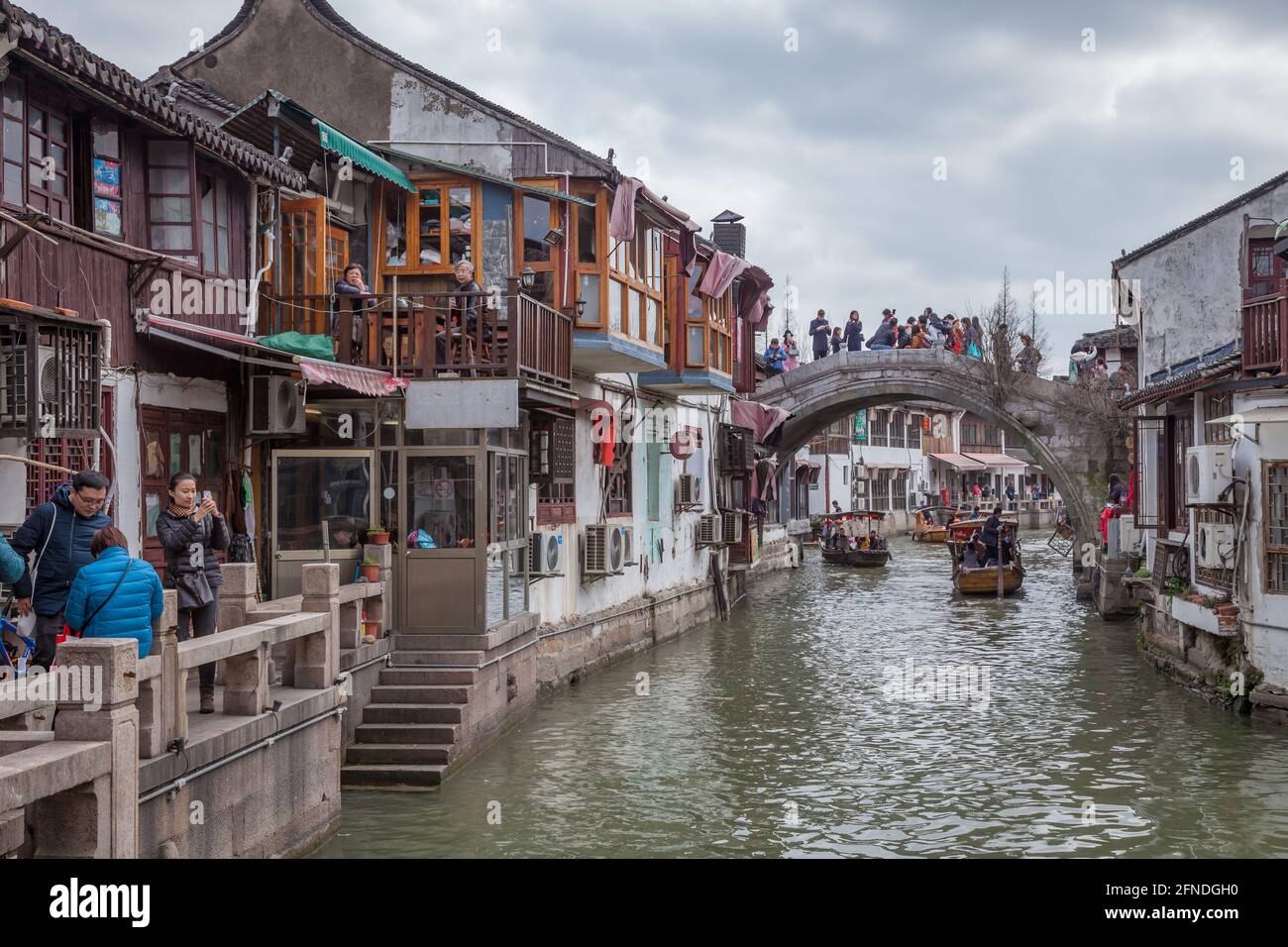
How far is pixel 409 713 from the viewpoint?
12094 millimetres

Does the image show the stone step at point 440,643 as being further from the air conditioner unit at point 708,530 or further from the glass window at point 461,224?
the air conditioner unit at point 708,530

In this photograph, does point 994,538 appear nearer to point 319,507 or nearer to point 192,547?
point 319,507

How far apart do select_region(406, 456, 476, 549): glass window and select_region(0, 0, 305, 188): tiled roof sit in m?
3.01

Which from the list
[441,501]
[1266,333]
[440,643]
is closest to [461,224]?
[441,501]

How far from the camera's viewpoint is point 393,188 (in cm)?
1579

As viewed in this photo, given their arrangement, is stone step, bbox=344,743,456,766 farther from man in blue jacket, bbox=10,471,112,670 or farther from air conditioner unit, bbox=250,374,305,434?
man in blue jacket, bbox=10,471,112,670

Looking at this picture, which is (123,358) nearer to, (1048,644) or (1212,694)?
(1212,694)

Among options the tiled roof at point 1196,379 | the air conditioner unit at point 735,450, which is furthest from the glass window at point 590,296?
the air conditioner unit at point 735,450

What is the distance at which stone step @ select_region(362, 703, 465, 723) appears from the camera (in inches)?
474

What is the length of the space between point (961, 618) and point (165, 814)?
20.1 metres

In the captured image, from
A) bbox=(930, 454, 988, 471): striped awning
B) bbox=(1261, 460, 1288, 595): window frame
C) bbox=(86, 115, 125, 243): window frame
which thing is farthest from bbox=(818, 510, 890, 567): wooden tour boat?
bbox=(86, 115, 125, 243): window frame

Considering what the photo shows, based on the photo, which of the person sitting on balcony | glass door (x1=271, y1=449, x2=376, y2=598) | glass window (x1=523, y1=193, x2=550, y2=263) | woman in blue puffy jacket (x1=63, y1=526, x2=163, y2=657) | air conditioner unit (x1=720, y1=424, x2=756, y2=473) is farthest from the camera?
the person sitting on balcony

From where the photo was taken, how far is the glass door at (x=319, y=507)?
12938 millimetres
